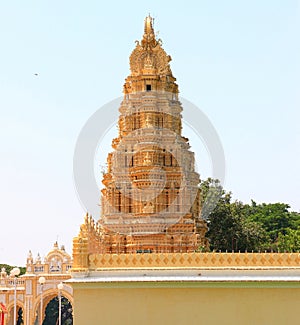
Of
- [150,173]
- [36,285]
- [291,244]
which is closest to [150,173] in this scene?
[150,173]

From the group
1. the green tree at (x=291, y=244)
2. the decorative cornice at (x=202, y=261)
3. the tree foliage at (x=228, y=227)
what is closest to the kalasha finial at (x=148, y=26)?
the tree foliage at (x=228, y=227)

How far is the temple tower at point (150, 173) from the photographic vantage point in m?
30.2

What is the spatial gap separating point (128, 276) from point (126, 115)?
20962mm

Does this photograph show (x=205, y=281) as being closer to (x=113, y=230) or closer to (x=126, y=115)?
(x=113, y=230)

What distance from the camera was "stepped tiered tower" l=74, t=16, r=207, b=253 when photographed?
30172 mm

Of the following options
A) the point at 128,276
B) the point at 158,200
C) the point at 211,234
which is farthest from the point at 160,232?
the point at 128,276

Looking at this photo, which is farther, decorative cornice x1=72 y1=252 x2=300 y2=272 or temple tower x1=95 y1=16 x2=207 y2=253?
temple tower x1=95 y1=16 x2=207 y2=253

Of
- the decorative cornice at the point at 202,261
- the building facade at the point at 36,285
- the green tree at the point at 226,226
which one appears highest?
the green tree at the point at 226,226

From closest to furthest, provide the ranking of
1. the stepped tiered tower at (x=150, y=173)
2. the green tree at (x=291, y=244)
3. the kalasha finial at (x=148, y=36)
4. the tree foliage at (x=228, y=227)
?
A: 1. the stepped tiered tower at (x=150, y=173)
2. the kalasha finial at (x=148, y=36)
3. the green tree at (x=291, y=244)
4. the tree foliage at (x=228, y=227)

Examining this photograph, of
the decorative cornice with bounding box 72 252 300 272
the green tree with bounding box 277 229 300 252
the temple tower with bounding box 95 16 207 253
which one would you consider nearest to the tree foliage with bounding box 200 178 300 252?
the green tree with bounding box 277 229 300 252

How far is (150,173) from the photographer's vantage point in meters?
31.2

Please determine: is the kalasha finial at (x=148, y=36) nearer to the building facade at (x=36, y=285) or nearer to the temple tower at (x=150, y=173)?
the temple tower at (x=150, y=173)

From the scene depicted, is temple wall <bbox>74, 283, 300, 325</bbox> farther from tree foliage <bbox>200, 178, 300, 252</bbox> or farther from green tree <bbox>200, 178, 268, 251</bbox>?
green tree <bbox>200, 178, 268, 251</bbox>

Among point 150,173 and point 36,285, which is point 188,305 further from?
point 36,285
